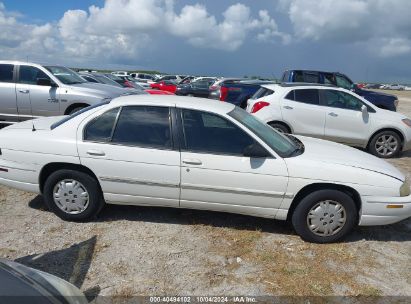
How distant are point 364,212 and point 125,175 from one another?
104 inches

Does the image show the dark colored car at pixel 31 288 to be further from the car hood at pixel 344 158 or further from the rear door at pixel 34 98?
the rear door at pixel 34 98

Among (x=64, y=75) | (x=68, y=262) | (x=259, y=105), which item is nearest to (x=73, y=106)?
(x=64, y=75)

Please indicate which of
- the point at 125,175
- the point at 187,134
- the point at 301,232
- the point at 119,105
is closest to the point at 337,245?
the point at 301,232

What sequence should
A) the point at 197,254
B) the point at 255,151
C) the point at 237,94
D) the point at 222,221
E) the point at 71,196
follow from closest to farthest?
the point at 197,254, the point at 255,151, the point at 71,196, the point at 222,221, the point at 237,94

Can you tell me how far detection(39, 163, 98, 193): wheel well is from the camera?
430 cm

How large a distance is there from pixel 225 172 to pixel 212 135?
0.45 meters

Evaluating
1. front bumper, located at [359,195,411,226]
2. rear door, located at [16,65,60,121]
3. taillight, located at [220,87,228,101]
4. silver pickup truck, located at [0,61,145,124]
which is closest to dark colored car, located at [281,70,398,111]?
taillight, located at [220,87,228,101]

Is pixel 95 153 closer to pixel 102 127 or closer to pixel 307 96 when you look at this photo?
pixel 102 127

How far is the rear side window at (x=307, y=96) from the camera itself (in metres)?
8.36

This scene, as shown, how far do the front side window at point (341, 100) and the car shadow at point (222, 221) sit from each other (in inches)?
153

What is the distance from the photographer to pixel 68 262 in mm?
3629

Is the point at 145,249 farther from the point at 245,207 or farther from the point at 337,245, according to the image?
the point at 337,245

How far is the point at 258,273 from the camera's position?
3.59 m

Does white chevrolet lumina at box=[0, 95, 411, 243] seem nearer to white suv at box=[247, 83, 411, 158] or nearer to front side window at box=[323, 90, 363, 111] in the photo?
white suv at box=[247, 83, 411, 158]
